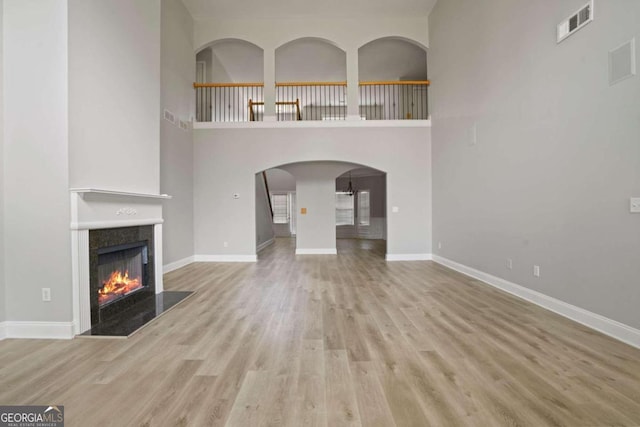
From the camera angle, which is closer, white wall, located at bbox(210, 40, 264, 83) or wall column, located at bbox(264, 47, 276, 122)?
wall column, located at bbox(264, 47, 276, 122)

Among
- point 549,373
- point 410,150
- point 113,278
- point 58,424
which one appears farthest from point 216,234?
point 549,373

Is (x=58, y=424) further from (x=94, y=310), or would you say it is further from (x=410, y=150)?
(x=410, y=150)

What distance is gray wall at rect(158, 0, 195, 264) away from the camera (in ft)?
19.7

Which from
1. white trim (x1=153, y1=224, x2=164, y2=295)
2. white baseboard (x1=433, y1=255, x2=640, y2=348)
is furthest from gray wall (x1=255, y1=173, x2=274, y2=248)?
white baseboard (x1=433, y1=255, x2=640, y2=348)

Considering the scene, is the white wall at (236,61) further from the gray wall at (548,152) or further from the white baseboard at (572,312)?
the white baseboard at (572,312)

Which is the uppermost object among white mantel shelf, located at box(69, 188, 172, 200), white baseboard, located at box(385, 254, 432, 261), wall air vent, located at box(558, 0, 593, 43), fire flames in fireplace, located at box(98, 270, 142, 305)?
wall air vent, located at box(558, 0, 593, 43)

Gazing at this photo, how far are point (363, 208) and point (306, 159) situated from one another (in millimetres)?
7091

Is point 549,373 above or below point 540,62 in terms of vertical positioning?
below

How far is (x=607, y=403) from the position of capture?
1801mm

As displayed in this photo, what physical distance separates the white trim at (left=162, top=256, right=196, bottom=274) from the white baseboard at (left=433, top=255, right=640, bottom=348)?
574 cm

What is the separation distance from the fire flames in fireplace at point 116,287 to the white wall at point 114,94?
106 centimetres

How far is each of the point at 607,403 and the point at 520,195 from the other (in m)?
2.81

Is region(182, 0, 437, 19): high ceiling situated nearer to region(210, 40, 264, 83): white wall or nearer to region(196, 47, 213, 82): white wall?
region(210, 40, 264, 83): white wall

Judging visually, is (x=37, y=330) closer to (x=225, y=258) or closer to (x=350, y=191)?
(x=225, y=258)
